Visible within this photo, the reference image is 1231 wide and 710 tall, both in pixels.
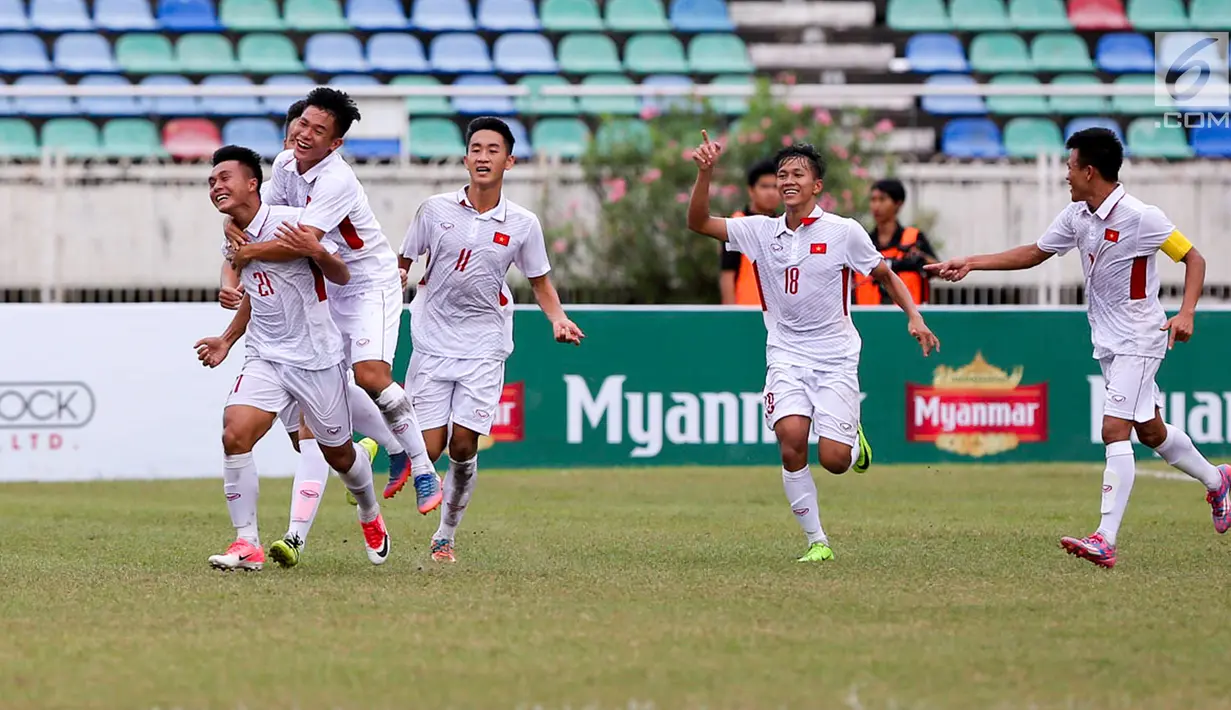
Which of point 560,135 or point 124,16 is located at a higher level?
A: point 124,16

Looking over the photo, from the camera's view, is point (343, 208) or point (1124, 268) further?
point (1124, 268)

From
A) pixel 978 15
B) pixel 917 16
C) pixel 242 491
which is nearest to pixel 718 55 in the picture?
pixel 917 16

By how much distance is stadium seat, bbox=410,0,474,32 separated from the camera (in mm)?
24641

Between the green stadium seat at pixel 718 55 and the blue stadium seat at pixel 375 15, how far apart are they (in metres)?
4.03

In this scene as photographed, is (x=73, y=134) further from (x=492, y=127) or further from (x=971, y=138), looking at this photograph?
(x=492, y=127)

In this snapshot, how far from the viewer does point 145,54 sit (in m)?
23.8

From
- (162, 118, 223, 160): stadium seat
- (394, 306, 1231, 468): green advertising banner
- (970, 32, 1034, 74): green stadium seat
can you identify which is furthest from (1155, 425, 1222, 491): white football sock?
(970, 32, 1034, 74): green stadium seat

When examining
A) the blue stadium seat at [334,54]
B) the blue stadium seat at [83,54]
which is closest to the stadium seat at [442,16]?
the blue stadium seat at [334,54]

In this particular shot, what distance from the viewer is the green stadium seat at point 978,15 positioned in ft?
83.4

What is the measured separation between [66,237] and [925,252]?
26.8ft

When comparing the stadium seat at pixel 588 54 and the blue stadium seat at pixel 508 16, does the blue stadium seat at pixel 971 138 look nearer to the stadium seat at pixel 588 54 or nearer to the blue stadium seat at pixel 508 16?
the stadium seat at pixel 588 54

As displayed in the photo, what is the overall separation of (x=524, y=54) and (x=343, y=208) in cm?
1611

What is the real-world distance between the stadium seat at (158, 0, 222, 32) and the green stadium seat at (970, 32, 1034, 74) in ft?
34.3

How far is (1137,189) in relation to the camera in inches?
692
